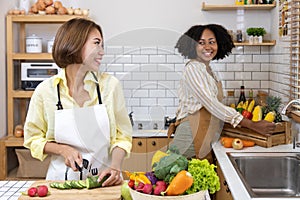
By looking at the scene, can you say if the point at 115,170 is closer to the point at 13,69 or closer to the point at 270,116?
the point at 270,116

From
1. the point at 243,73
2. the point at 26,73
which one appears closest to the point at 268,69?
the point at 243,73

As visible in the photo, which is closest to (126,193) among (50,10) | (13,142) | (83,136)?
(83,136)

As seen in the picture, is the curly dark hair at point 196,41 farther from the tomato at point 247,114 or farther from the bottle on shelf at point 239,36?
the bottle on shelf at point 239,36

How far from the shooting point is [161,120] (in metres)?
2.41

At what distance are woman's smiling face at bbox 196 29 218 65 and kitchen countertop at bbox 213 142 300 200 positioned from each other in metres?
0.54

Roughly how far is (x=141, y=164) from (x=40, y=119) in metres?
0.46

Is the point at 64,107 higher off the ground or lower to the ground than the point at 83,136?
higher

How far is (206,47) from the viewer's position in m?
3.15

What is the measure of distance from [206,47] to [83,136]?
4.37 ft

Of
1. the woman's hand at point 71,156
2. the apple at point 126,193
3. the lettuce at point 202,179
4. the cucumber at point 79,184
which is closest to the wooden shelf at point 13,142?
the woman's hand at point 71,156

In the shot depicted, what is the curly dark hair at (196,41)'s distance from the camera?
304 centimetres

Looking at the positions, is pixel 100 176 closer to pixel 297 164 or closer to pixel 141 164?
pixel 141 164

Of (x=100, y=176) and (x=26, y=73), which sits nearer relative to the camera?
(x=100, y=176)

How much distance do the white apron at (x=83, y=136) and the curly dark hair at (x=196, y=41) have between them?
99 centimetres
